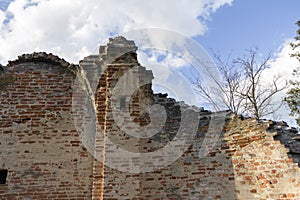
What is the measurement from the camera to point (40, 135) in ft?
22.8

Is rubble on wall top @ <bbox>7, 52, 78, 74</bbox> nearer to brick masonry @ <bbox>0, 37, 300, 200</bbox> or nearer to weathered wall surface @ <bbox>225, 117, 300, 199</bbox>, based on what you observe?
brick masonry @ <bbox>0, 37, 300, 200</bbox>

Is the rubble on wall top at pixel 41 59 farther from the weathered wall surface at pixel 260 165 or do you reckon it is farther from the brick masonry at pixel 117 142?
the weathered wall surface at pixel 260 165

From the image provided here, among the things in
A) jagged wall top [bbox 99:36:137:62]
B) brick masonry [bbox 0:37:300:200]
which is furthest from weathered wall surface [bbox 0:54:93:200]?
jagged wall top [bbox 99:36:137:62]

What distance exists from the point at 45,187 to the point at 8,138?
55.3 inches

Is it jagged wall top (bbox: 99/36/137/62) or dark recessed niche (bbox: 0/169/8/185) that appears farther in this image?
jagged wall top (bbox: 99/36/137/62)

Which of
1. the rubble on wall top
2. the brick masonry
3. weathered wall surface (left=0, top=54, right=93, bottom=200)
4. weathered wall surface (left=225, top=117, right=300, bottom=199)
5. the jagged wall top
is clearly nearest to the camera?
weathered wall surface (left=225, top=117, right=300, bottom=199)

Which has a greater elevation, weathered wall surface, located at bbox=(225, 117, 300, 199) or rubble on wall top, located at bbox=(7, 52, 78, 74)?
rubble on wall top, located at bbox=(7, 52, 78, 74)

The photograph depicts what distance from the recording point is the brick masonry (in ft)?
20.2

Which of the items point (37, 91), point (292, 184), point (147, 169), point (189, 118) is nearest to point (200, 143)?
point (189, 118)

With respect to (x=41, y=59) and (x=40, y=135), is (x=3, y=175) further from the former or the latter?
(x=41, y=59)

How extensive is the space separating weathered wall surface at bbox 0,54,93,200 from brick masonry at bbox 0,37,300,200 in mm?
21

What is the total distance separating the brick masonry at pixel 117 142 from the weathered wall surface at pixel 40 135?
0.02 meters

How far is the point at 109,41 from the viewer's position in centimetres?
723

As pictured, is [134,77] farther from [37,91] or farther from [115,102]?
[37,91]
